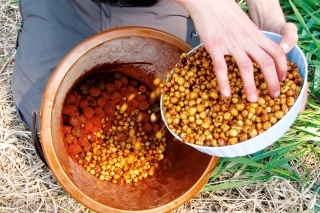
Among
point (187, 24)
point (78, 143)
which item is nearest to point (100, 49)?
point (78, 143)

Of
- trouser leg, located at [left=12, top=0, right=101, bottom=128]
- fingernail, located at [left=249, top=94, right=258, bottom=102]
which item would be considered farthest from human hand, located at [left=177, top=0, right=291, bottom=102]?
trouser leg, located at [left=12, top=0, right=101, bottom=128]

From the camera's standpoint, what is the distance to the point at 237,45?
1.07 m

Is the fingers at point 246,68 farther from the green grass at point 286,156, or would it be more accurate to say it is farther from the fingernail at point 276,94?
the green grass at point 286,156

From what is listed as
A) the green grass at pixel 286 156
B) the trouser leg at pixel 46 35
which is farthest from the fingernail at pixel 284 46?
the trouser leg at pixel 46 35

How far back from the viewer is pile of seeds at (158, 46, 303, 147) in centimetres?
115

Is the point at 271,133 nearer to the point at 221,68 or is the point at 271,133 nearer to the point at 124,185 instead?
the point at 221,68

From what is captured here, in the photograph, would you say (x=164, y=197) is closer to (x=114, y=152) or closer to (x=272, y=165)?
(x=114, y=152)

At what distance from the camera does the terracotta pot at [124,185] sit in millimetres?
1323

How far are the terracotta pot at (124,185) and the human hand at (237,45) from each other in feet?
1.02

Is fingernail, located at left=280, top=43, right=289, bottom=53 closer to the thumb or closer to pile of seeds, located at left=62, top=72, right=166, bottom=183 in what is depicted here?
the thumb

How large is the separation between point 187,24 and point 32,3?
0.58 meters

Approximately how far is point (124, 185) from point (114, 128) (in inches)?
8.2

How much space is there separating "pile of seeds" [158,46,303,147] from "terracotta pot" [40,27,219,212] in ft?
0.61

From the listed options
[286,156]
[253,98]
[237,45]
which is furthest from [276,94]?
[286,156]
